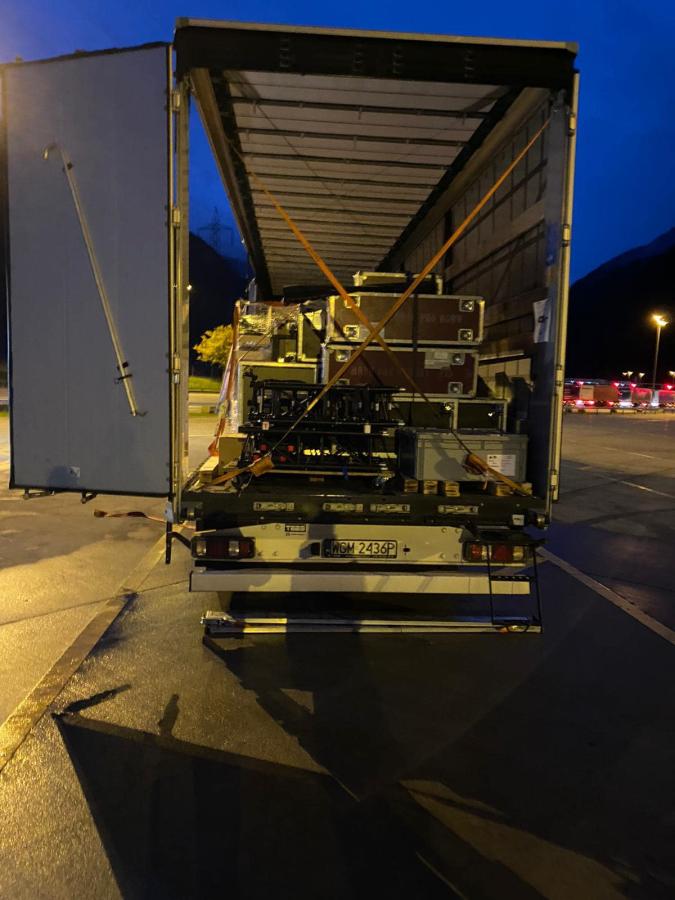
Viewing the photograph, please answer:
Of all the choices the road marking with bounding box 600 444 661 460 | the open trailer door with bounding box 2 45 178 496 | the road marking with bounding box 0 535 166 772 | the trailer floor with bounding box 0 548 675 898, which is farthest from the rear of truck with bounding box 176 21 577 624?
the road marking with bounding box 600 444 661 460

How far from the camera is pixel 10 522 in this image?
8539mm

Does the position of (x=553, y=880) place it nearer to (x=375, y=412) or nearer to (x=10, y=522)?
(x=375, y=412)

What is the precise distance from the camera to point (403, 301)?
194 inches

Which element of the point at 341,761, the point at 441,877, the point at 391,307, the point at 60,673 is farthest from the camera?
the point at 391,307

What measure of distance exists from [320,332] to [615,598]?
3.54 metres

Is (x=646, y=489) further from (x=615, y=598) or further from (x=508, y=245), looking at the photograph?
(x=508, y=245)

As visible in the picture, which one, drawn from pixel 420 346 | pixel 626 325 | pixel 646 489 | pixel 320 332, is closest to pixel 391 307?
pixel 420 346

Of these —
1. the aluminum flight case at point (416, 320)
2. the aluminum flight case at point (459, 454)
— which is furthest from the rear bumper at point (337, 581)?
the aluminum flight case at point (416, 320)

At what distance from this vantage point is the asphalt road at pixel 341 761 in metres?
2.53

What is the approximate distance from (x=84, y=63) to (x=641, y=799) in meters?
4.73

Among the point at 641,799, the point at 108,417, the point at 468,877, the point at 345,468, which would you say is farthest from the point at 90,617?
the point at 641,799

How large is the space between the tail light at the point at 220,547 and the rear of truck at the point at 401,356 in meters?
0.01

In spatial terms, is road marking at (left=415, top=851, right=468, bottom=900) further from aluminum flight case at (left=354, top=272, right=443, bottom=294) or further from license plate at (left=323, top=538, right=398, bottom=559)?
aluminum flight case at (left=354, top=272, right=443, bottom=294)

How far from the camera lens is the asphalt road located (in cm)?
253
